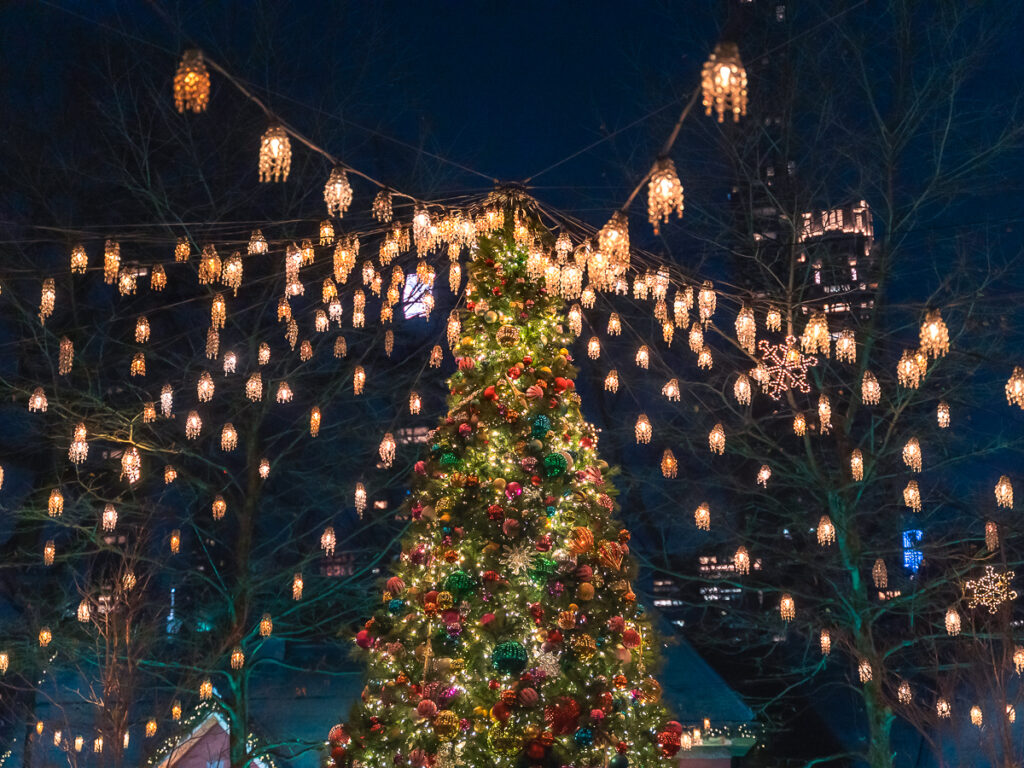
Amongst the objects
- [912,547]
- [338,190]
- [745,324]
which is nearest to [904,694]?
[912,547]

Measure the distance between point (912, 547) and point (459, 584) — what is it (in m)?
7.96

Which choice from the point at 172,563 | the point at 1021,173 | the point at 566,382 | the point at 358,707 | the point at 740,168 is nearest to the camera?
the point at 358,707

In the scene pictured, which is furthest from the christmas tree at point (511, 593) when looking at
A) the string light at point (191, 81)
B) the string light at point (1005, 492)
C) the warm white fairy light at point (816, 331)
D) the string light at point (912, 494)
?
the string light at point (1005, 492)

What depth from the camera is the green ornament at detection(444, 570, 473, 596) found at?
7.33 metres

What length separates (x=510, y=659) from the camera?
703 cm

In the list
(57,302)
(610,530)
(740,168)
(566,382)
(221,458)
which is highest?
(740,168)

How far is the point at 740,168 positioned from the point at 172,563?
9955 mm

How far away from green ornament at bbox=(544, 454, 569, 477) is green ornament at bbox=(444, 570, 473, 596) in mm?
1046

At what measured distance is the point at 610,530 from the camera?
7.80 meters

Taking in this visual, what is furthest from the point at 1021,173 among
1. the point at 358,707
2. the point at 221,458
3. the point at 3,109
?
the point at 3,109

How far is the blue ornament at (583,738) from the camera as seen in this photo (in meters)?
6.94

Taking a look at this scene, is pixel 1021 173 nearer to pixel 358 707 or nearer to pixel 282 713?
pixel 358 707

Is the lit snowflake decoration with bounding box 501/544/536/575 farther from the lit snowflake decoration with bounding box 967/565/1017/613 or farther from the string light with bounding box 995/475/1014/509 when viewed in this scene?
the lit snowflake decoration with bounding box 967/565/1017/613

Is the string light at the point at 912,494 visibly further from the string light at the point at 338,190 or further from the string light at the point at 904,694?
the string light at the point at 338,190
